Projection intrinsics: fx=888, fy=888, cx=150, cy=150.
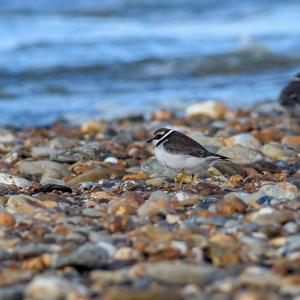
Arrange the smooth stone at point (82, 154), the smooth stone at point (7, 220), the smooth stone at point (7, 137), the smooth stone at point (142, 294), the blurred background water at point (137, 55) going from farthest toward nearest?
the blurred background water at point (137, 55)
the smooth stone at point (7, 137)
the smooth stone at point (82, 154)
the smooth stone at point (7, 220)
the smooth stone at point (142, 294)

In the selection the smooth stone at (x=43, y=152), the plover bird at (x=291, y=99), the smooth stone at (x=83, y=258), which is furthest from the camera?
the plover bird at (x=291, y=99)

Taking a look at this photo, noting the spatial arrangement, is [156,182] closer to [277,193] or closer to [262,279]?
[277,193]

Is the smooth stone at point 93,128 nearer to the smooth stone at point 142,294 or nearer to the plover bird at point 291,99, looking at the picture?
the plover bird at point 291,99

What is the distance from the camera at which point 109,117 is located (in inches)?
501

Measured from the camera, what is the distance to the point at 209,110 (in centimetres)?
1242

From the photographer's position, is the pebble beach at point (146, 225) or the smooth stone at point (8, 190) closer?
the pebble beach at point (146, 225)

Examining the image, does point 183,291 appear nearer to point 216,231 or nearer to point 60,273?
point 60,273

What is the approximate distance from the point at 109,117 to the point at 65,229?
747 cm

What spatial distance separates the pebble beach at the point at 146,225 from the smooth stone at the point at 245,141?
0.01m

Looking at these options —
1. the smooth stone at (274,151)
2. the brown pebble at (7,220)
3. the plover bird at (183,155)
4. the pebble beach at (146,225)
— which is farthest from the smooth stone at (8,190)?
the smooth stone at (274,151)

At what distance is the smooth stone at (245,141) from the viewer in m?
9.11

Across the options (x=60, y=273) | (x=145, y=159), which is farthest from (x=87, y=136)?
(x=60, y=273)

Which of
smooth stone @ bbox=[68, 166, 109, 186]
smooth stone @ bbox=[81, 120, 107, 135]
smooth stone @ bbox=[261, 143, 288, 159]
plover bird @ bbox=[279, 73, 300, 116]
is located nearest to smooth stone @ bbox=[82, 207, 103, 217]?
smooth stone @ bbox=[68, 166, 109, 186]

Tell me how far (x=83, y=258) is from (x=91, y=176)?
3090 mm
